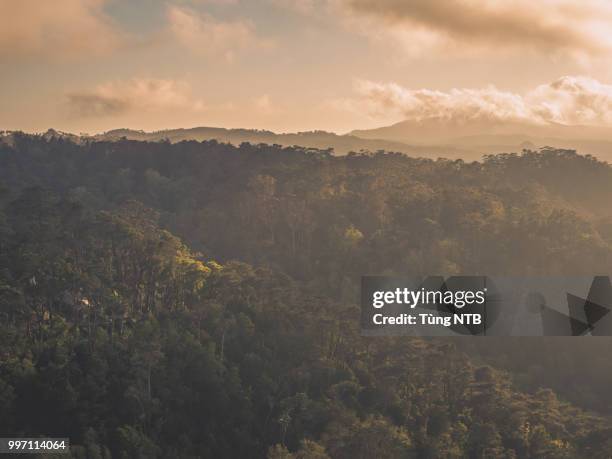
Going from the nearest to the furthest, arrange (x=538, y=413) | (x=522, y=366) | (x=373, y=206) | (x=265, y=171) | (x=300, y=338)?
(x=538, y=413) < (x=300, y=338) < (x=522, y=366) < (x=373, y=206) < (x=265, y=171)

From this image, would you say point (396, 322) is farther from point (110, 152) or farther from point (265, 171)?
point (110, 152)

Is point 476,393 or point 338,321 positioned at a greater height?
point 338,321

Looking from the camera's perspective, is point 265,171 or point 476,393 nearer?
point 476,393

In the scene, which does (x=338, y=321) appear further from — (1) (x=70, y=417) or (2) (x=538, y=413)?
(1) (x=70, y=417)

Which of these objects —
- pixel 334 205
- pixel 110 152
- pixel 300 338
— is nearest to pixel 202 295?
pixel 300 338

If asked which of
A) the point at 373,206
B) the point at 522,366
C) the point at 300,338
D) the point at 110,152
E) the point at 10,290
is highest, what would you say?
the point at 110,152

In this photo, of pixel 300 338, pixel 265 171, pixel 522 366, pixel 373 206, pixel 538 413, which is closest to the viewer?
pixel 538 413

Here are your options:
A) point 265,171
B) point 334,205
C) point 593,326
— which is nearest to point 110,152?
point 265,171
